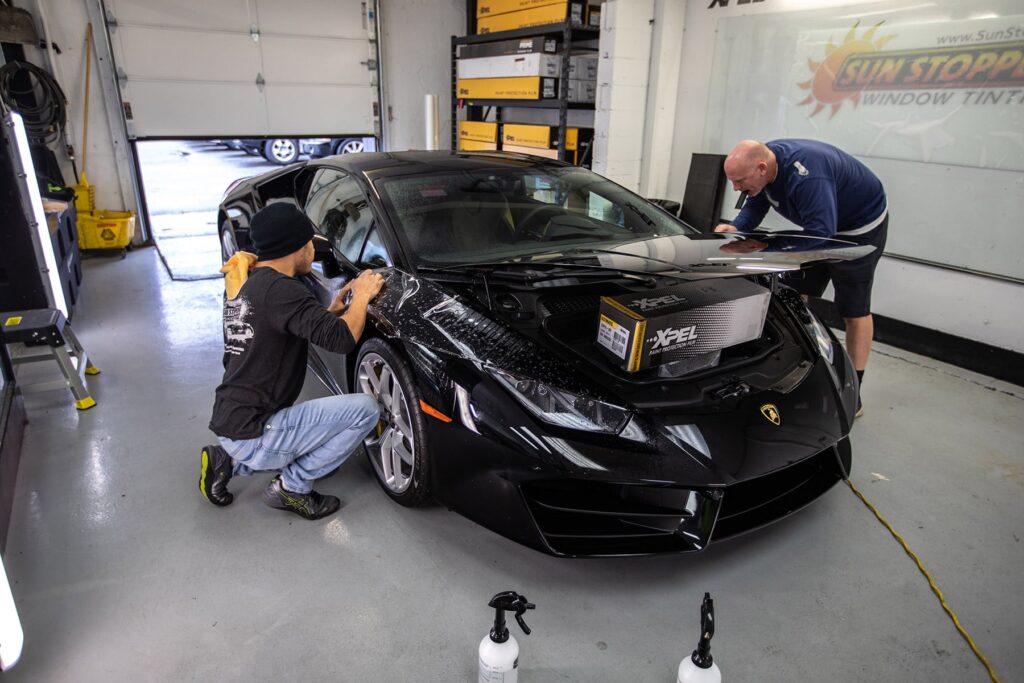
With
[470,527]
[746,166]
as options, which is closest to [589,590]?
[470,527]

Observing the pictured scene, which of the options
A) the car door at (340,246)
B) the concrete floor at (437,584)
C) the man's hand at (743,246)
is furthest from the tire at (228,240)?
the man's hand at (743,246)

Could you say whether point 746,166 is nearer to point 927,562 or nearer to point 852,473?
point 852,473

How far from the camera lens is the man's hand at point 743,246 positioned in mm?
1951

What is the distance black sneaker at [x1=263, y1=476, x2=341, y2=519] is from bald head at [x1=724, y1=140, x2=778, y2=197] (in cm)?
203

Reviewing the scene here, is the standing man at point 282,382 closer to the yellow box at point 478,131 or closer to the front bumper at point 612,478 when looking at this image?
the front bumper at point 612,478

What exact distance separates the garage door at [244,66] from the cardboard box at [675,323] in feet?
19.4

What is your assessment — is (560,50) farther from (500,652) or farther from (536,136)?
(500,652)

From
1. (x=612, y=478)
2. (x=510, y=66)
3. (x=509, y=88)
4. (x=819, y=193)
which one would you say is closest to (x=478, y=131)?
(x=509, y=88)

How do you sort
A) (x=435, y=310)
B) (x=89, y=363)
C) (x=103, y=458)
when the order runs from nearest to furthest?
(x=435, y=310) < (x=103, y=458) < (x=89, y=363)

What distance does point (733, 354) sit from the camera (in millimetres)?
2062

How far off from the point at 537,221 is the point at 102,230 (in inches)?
192

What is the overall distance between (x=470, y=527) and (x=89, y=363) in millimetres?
2421

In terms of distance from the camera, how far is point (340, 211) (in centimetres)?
272

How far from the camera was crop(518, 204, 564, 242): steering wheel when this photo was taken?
2.45m
